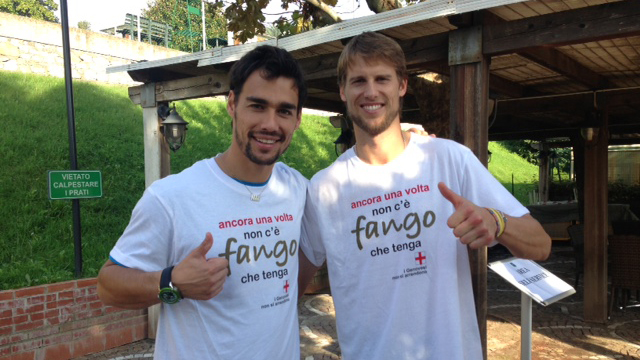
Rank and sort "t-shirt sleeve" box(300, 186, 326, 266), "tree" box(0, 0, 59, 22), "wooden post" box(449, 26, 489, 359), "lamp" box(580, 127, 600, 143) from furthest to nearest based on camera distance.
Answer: "tree" box(0, 0, 59, 22), "lamp" box(580, 127, 600, 143), "wooden post" box(449, 26, 489, 359), "t-shirt sleeve" box(300, 186, 326, 266)

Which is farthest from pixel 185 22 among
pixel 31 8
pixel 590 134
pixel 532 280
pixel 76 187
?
pixel 532 280

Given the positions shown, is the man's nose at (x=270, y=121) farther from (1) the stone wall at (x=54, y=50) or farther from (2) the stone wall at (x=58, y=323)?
→ (1) the stone wall at (x=54, y=50)

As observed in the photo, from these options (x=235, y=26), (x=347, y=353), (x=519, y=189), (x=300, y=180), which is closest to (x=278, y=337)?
(x=347, y=353)

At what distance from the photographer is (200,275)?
5.53 feet

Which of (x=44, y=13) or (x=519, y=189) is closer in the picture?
(x=519, y=189)

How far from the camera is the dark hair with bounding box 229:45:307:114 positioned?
2.04 meters

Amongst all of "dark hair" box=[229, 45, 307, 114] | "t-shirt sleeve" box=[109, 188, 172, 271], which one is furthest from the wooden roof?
"t-shirt sleeve" box=[109, 188, 172, 271]

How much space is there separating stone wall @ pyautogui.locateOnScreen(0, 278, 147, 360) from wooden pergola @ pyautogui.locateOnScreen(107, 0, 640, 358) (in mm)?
1759

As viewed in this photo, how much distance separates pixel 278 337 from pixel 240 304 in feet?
0.65

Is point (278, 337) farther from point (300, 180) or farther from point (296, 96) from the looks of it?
point (296, 96)

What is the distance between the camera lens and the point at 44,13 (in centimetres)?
3406

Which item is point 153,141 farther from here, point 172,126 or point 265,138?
point 265,138

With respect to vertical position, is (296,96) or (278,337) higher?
(296,96)

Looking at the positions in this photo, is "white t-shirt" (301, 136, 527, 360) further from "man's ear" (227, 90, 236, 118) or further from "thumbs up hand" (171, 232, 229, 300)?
"thumbs up hand" (171, 232, 229, 300)
